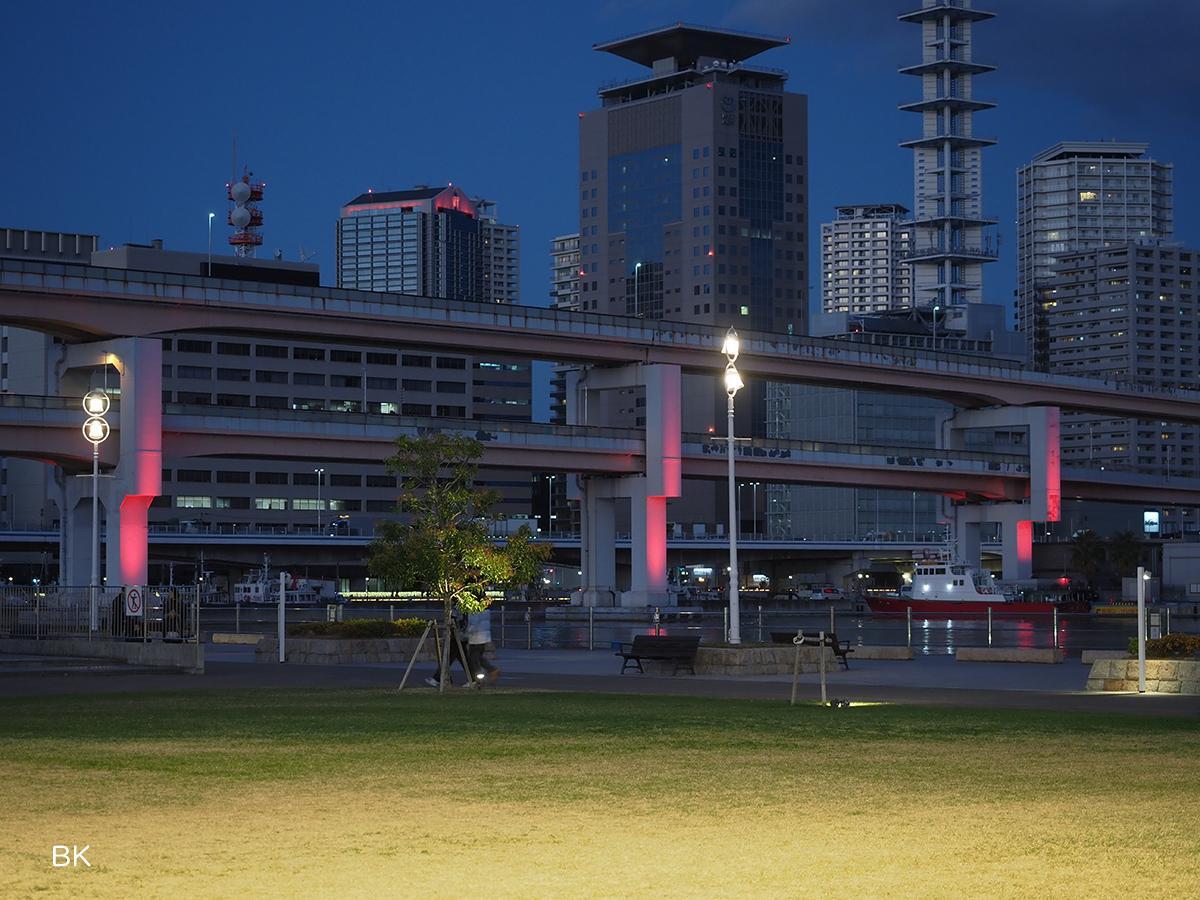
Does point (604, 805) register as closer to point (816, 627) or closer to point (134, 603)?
point (134, 603)

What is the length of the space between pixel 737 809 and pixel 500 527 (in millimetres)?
139602

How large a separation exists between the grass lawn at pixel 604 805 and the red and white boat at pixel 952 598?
69.2 metres

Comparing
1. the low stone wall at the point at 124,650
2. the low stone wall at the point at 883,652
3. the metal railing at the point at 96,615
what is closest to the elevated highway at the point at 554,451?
the metal railing at the point at 96,615

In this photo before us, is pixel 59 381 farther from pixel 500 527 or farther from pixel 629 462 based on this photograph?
pixel 500 527

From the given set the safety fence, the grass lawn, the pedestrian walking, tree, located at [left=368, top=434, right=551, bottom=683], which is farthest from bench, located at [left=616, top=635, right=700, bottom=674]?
the grass lawn

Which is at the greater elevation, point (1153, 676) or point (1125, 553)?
point (1125, 553)

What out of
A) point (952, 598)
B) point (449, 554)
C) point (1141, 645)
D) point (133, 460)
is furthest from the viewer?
point (952, 598)

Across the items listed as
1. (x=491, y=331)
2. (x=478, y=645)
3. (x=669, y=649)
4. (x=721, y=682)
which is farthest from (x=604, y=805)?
(x=491, y=331)

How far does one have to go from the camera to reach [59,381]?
284ft

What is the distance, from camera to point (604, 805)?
42.7ft

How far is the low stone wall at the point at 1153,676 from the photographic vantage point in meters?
26.8

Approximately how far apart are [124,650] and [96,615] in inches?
246

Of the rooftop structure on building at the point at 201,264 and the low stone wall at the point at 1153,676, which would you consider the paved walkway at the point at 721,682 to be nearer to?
the low stone wall at the point at 1153,676

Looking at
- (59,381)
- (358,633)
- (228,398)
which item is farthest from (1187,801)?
(228,398)
